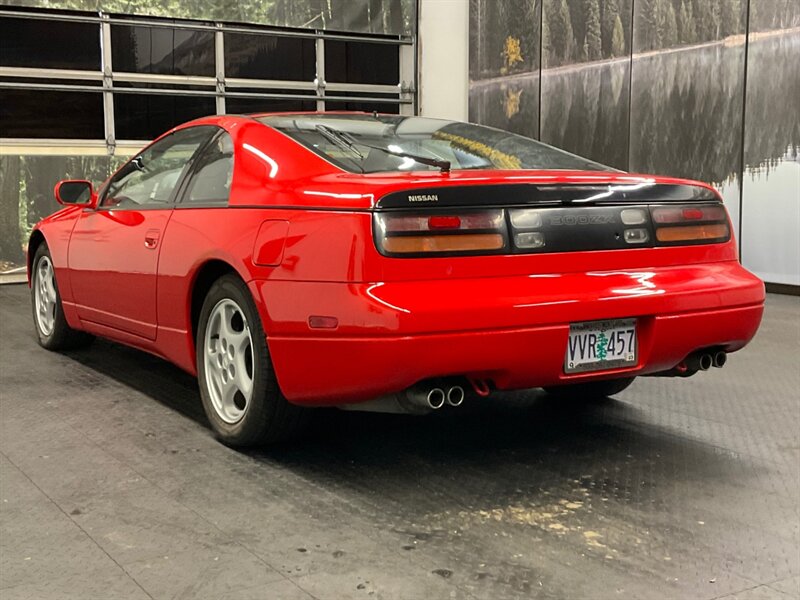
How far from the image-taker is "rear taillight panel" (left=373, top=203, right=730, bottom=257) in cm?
268

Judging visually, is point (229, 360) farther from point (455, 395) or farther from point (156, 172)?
point (156, 172)

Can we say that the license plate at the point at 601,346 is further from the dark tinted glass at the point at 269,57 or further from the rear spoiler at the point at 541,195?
the dark tinted glass at the point at 269,57

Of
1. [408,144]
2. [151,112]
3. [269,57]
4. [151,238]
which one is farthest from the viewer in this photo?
[269,57]

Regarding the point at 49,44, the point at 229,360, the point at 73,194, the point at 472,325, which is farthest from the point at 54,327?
the point at 49,44

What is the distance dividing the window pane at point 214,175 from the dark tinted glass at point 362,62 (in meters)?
8.35

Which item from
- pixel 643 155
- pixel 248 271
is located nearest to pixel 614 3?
pixel 643 155

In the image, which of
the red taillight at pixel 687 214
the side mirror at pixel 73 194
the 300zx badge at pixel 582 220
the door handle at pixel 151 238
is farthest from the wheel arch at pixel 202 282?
the red taillight at pixel 687 214

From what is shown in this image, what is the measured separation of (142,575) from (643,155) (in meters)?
8.37

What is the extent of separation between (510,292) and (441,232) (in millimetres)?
274

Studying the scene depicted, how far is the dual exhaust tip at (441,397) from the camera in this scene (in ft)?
9.00

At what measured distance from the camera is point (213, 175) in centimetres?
347

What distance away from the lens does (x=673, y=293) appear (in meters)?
2.96

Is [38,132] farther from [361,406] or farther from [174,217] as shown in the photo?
[361,406]

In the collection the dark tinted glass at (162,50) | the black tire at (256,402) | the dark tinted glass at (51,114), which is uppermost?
the dark tinted glass at (162,50)
